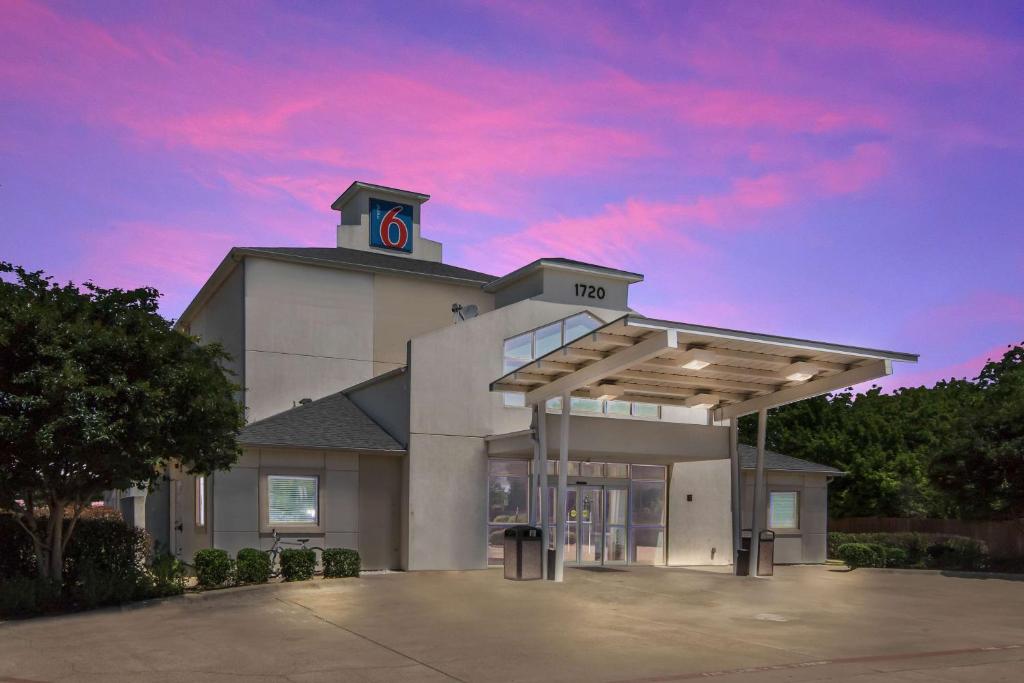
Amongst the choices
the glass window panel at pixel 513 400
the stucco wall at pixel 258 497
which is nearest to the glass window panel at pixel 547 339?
the glass window panel at pixel 513 400

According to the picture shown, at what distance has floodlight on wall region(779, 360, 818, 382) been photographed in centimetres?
2308

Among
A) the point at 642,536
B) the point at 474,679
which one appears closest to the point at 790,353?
the point at 642,536

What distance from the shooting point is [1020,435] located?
2634 centimetres

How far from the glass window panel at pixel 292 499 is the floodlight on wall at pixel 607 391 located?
7311 millimetres

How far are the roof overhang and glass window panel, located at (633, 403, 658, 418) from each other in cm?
133

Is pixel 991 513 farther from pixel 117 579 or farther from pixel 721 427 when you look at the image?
pixel 117 579

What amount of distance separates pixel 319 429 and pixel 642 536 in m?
9.72

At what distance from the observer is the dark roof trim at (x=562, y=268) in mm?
28438

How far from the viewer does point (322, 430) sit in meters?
24.9

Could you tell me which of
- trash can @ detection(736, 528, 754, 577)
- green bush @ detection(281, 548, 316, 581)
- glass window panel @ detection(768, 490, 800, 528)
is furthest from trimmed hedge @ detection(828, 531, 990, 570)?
green bush @ detection(281, 548, 316, 581)

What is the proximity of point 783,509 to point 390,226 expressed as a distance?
18.4 m

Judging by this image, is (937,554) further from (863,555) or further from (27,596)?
(27,596)

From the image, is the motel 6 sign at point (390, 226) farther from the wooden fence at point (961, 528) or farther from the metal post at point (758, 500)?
the wooden fence at point (961, 528)

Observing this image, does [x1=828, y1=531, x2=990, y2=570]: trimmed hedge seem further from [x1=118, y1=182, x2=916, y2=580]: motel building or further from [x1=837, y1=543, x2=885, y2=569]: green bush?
[x1=118, y1=182, x2=916, y2=580]: motel building
